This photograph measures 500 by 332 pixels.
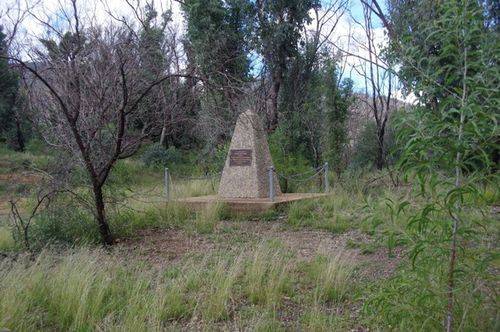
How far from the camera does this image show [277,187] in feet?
43.9

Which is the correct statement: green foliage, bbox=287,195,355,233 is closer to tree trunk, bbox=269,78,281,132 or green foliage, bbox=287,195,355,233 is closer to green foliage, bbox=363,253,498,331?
green foliage, bbox=363,253,498,331

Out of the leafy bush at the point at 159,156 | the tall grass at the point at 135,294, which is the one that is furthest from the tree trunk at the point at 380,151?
the tall grass at the point at 135,294

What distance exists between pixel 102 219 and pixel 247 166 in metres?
5.38

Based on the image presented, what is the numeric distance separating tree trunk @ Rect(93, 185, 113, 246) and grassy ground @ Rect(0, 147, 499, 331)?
18cm

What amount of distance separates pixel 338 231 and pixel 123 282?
16.3 feet

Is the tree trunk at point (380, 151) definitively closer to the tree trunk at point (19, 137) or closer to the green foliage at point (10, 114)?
the green foliage at point (10, 114)

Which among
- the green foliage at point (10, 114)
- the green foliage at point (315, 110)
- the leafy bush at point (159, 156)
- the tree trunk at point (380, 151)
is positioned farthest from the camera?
the green foliage at point (10, 114)

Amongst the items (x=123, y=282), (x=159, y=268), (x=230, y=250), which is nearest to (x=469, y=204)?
(x=123, y=282)

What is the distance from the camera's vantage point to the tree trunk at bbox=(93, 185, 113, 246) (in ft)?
25.9

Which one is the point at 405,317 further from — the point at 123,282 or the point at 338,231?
the point at 338,231

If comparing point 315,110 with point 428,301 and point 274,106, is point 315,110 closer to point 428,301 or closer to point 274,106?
point 274,106

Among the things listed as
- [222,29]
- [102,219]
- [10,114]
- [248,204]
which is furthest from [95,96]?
[10,114]

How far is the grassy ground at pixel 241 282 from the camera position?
334 cm

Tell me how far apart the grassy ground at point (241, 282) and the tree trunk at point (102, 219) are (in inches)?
7.1
